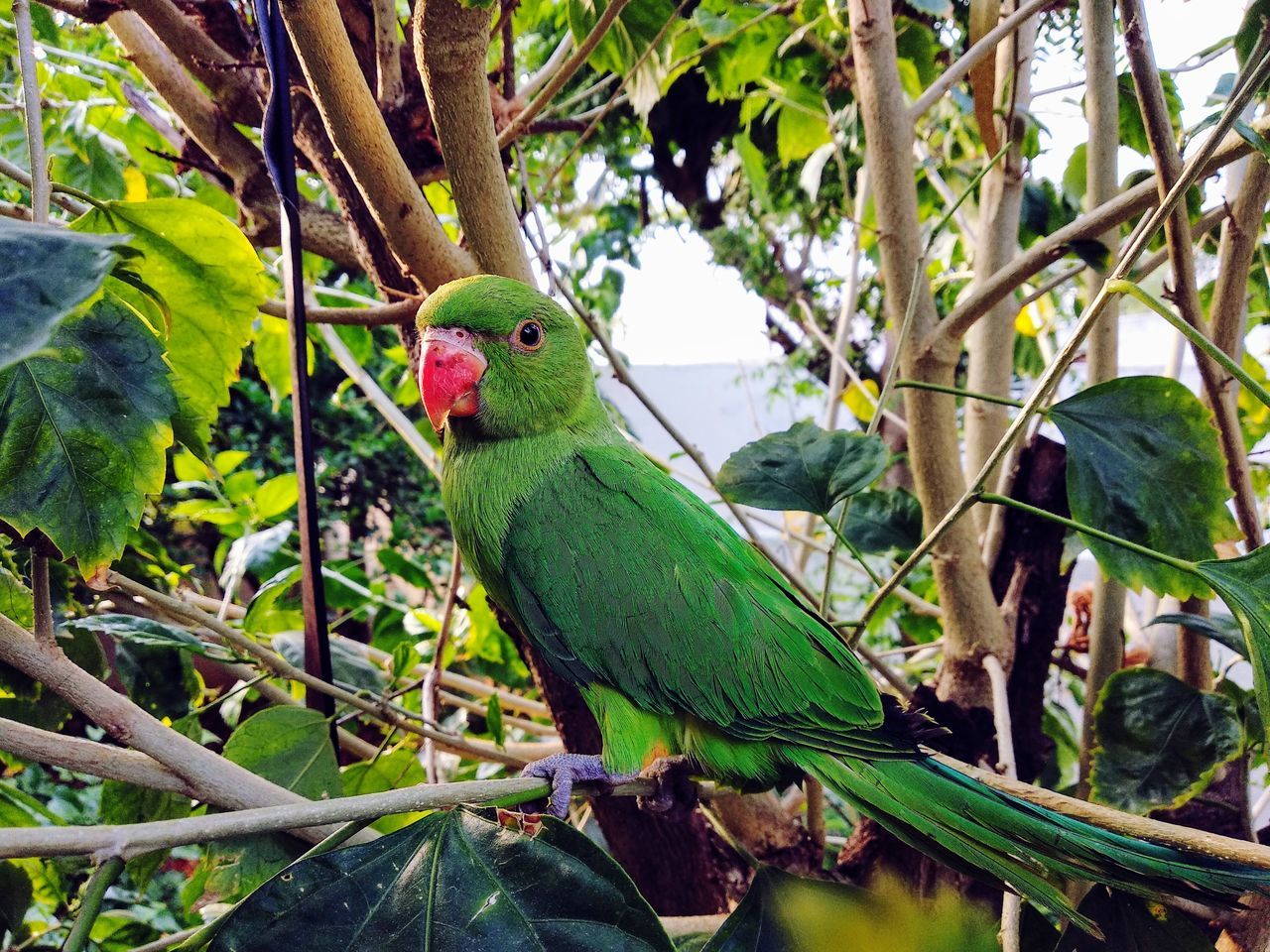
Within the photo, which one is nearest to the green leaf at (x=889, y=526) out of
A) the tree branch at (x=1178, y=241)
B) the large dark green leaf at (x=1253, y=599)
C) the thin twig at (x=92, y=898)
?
the tree branch at (x=1178, y=241)

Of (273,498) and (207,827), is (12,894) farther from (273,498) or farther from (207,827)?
(273,498)

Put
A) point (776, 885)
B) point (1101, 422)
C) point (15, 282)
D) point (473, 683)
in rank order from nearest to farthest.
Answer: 1. point (15, 282)
2. point (776, 885)
3. point (1101, 422)
4. point (473, 683)

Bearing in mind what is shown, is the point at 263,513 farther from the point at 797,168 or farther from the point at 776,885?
the point at 797,168

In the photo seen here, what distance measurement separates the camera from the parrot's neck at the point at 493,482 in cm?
87

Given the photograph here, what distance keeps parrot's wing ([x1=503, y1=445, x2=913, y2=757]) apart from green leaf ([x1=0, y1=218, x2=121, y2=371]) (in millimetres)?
496

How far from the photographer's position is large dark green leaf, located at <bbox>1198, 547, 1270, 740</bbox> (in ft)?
1.93

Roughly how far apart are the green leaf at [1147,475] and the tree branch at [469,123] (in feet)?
2.00

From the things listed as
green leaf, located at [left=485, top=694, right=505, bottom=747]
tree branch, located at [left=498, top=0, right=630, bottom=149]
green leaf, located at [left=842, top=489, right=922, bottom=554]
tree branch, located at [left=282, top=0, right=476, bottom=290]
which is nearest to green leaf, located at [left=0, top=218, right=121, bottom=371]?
tree branch, located at [left=282, top=0, right=476, bottom=290]

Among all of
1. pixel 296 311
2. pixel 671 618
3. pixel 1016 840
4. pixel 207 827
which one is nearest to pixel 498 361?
pixel 296 311

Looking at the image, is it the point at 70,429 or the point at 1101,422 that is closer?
the point at 70,429

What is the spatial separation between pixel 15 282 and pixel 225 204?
4.07ft

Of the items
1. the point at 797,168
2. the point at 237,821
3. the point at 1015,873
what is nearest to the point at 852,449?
the point at 1015,873

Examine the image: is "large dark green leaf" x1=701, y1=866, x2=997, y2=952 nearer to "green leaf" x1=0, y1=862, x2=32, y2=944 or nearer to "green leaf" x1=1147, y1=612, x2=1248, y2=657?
"green leaf" x1=1147, y1=612, x2=1248, y2=657

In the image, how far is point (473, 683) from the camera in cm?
143
